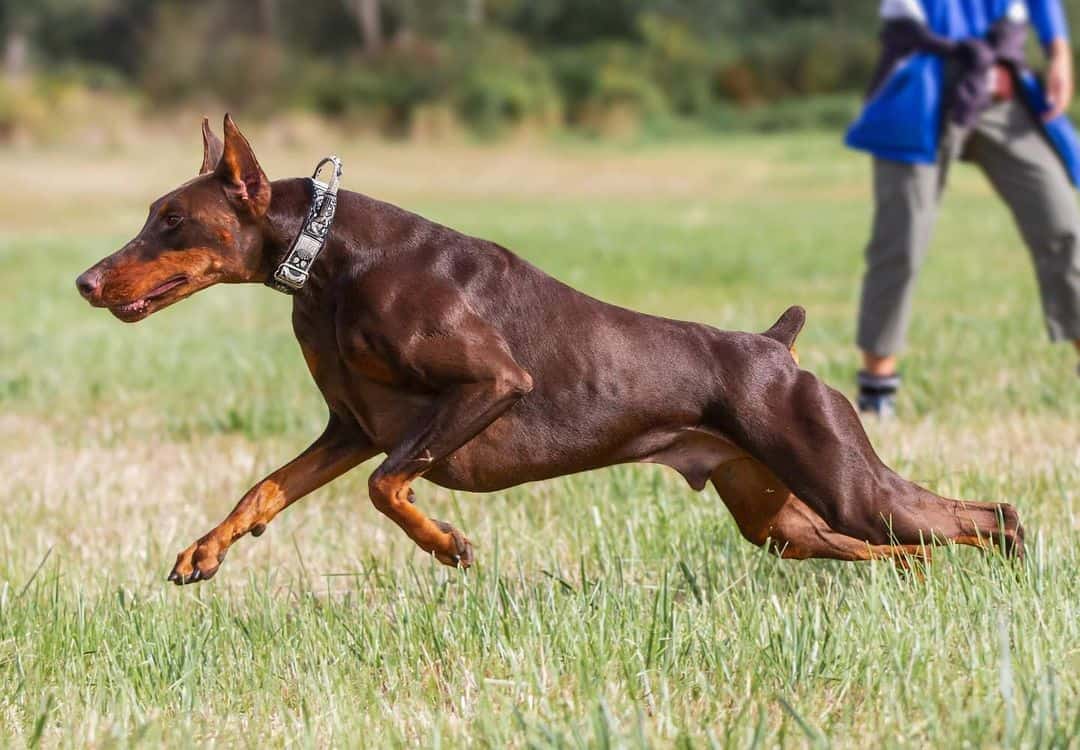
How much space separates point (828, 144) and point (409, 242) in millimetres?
31548

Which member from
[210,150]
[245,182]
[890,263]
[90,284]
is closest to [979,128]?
[890,263]

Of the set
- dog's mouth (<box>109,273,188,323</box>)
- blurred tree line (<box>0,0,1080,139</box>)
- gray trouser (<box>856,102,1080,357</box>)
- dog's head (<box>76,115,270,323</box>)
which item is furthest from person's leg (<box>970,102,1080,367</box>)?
blurred tree line (<box>0,0,1080,139</box>)

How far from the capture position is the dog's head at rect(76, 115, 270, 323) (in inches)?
128

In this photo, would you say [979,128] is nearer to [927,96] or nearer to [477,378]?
[927,96]

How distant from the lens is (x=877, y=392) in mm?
6465

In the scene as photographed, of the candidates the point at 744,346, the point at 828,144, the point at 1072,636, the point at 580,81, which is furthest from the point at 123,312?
the point at 580,81

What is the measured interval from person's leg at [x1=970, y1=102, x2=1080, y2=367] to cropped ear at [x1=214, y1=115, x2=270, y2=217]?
151 inches

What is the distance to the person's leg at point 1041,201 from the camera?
6.13 meters

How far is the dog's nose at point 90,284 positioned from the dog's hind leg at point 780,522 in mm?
1531

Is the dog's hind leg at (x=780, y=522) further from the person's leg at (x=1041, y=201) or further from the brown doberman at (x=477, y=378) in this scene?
the person's leg at (x=1041, y=201)

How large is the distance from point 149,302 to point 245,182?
0.34 meters

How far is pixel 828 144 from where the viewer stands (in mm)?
33750

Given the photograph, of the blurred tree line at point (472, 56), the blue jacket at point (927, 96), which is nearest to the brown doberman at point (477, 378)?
the blue jacket at point (927, 96)

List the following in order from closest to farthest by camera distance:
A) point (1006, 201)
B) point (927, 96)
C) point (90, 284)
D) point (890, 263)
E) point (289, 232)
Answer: point (90, 284) → point (289, 232) → point (927, 96) → point (1006, 201) → point (890, 263)
